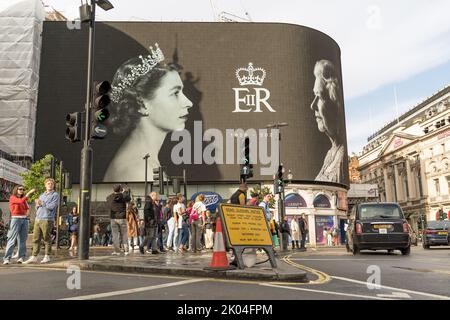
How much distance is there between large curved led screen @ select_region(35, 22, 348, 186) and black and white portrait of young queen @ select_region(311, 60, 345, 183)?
13 centimetres

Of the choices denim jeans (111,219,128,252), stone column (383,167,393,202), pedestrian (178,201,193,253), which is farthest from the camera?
stone column (383,167,393,202)

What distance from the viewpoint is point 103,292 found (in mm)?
5395

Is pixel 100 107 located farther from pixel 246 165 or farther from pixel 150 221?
pixel 246 165

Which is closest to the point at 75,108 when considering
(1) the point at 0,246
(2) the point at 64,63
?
(2) the point at 64,63

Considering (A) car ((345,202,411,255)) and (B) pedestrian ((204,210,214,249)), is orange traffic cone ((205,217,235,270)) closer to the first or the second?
(A) car ((345,202,411,255))

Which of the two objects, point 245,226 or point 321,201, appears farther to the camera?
point 321,201

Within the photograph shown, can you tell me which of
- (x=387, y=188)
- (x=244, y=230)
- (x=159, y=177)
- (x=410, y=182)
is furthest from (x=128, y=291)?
(x=387, y=188)

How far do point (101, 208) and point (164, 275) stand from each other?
1725 inches

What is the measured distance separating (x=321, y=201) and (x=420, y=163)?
27952 millimetres

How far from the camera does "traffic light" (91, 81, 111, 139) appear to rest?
992 centimetres

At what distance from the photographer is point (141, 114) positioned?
166 ft

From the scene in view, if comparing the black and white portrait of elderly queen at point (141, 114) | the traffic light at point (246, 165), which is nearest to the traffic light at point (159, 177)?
the traffic light at point (246, 165)

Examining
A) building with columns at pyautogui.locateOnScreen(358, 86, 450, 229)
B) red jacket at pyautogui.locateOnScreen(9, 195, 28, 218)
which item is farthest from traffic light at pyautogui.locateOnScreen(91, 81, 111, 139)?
building with columns at pyautogui.locateOnScreen(358, 86, 450, 229)
